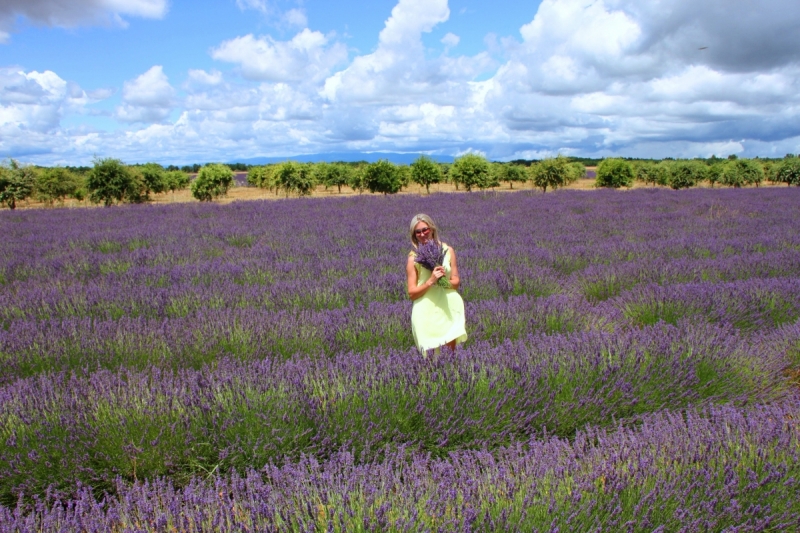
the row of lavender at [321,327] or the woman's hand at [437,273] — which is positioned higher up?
the woman's hand at [437,273]

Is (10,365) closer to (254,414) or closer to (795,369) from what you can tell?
(254,414)

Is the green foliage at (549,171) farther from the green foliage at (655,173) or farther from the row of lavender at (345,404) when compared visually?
the row of lavender at (345,404)

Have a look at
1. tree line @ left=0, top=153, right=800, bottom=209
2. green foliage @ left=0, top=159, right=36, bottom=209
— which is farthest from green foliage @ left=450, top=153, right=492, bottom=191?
green foliage @ left=0, top=159, right=36, bottom=209

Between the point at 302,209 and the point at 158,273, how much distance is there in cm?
804

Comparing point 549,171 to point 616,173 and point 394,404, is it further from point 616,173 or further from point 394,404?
point 394,404

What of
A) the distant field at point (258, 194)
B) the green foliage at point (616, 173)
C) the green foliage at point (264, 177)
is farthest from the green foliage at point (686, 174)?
the green foliage at point (264, 177)

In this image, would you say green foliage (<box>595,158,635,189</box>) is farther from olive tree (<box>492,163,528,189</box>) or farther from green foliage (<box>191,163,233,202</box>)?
green foliage (<box>191,163,233,202</box>)

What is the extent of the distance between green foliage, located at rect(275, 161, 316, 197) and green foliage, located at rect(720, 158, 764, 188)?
1260 inches

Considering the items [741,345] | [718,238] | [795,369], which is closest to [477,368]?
[741,345]

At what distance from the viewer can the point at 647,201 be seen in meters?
14.6

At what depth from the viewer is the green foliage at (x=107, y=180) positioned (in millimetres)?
23516

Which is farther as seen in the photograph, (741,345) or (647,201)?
(647,201)

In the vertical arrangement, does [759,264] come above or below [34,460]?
above

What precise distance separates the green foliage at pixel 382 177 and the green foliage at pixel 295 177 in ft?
12.7
